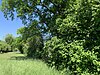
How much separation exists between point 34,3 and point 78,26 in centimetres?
1749

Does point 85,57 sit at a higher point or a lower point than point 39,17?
lower

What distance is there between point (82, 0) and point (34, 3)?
1759 centimetres

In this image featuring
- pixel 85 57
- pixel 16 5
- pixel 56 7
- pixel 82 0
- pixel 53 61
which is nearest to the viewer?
pixel 85 57

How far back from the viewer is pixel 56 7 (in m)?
28.5

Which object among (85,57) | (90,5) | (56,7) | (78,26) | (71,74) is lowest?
(71,74)

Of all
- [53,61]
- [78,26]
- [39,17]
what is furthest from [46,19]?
[78,26]

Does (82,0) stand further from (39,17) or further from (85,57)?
(39,17)

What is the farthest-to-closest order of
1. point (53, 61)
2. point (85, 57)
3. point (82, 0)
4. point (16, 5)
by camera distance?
point (16, 5)
point (53, 61)
point (82, 0)
point (85, 57)

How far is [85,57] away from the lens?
1163cm

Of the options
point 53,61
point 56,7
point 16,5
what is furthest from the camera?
point 16,5

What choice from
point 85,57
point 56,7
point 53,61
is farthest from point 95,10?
point 56,7

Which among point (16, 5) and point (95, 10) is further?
point (16, 5)

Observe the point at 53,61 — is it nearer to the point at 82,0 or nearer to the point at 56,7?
the point at 82,0

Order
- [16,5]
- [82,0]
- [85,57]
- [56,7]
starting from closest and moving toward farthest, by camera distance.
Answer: [85,57] < [82,0] < [56,7] < [16,5]
